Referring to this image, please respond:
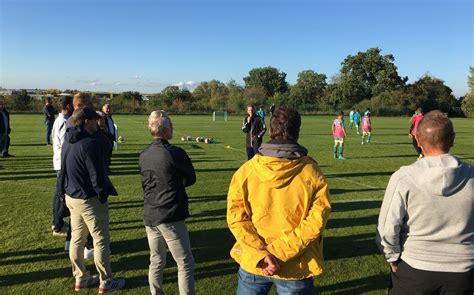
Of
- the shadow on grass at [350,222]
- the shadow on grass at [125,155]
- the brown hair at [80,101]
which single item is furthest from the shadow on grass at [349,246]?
the shadow on grass at [125,155]

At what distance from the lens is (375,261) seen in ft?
16.5

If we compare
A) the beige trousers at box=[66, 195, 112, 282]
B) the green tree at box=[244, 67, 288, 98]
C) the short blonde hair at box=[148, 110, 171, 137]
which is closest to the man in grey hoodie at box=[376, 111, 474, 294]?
the short blonde hair at box=[148, 110, 171, 137]

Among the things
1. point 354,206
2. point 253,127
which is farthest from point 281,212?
point 253,127

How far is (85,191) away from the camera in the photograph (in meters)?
3.94

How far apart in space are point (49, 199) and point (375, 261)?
6776 millimetres

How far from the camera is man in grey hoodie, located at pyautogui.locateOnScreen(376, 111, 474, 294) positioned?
2.35 m

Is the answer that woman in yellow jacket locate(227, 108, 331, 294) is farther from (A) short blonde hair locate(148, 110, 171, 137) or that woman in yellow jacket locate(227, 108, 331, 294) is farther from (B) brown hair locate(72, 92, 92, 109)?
(B) brown hair locate(72, 92, 92, 109)

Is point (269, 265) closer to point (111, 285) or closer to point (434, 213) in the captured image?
point (434, 213)

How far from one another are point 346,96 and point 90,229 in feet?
266

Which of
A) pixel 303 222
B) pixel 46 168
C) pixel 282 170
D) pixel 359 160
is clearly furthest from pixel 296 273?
pixel 359 160

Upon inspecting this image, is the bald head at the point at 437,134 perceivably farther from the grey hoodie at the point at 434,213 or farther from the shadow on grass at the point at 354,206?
the shadow on grass at the point at 354,206

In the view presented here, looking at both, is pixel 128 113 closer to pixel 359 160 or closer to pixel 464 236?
pixel 359 160

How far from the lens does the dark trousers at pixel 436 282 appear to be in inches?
95.3

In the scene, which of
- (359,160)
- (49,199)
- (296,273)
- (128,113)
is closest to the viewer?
(296,273)
